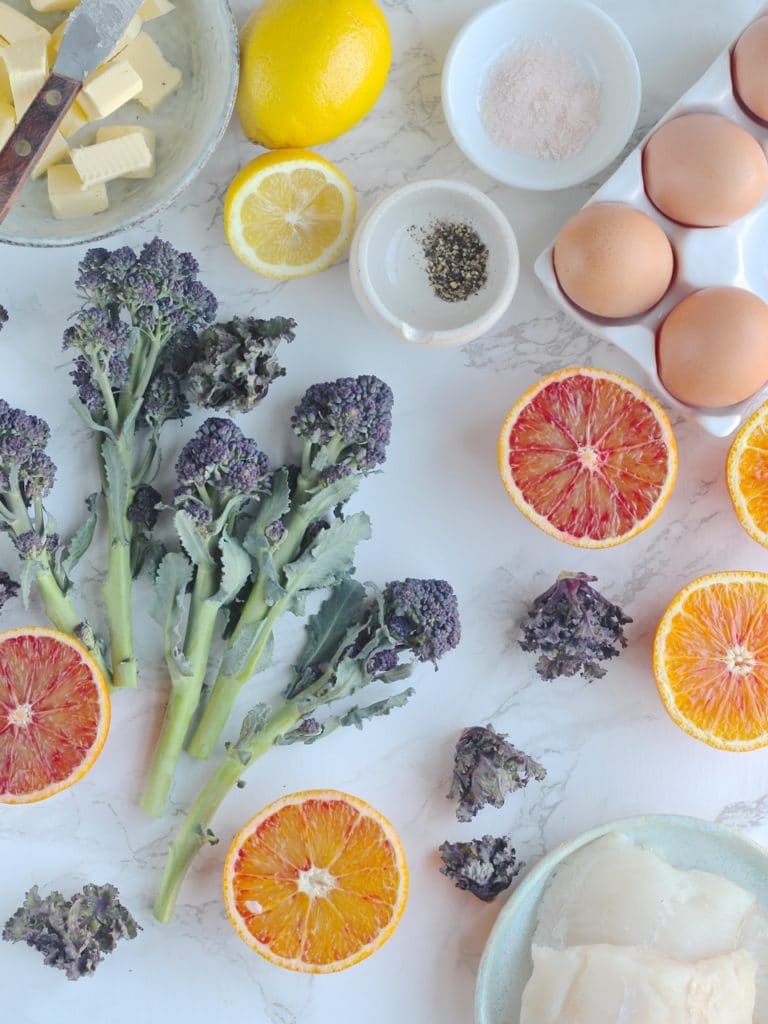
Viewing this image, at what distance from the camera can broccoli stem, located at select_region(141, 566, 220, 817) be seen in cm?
167

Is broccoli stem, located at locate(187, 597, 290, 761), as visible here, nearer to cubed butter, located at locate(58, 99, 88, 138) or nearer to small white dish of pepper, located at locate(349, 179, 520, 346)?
small white dish of pepper, located at locate(349, 179, 520, 346)

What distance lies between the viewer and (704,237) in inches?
65.5

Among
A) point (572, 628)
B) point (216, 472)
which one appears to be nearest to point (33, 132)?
point (216, 472)

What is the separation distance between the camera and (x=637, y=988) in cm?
158

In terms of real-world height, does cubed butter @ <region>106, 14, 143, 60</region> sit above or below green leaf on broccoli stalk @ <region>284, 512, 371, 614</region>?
above

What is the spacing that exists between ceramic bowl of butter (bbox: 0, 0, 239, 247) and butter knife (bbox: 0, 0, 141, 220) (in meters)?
0.04

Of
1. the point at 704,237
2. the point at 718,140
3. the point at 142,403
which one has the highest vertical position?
the point at 718,140

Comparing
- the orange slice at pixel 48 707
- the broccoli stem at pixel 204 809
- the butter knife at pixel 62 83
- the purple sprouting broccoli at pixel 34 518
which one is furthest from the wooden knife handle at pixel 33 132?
the broccoli stem at pixel 204 809

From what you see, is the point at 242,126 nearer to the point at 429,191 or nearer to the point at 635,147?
the point at 429,191

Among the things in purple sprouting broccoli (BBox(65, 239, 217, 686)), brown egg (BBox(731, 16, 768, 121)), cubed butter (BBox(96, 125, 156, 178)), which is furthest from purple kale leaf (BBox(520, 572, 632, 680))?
cubed butter (BBox(96, 125, 156, 178))

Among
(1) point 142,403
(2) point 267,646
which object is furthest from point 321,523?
(1) point 142,403

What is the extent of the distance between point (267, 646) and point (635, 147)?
41.8 inches

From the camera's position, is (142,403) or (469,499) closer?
(142,403)

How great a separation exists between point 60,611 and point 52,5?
0.96 metres
